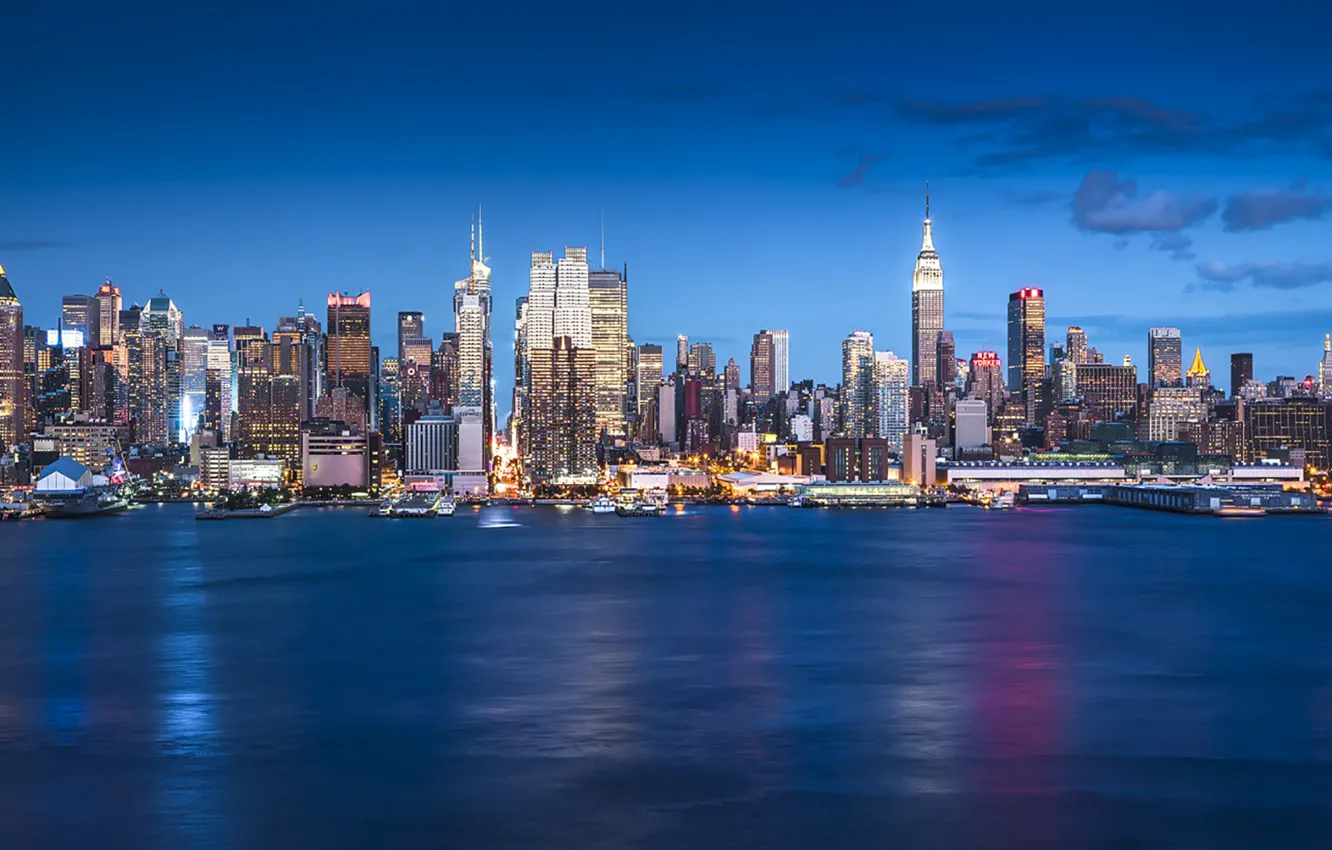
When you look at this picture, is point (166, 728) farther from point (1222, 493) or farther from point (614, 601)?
point (1222, 493)

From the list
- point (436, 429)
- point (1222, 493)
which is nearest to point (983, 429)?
point (436, 429)

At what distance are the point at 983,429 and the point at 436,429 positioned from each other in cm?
6138

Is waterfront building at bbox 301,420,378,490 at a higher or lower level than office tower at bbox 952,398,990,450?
lower

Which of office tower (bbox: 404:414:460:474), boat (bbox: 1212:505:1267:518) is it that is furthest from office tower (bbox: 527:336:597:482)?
boat (bbox: 1212:505:1267:518)

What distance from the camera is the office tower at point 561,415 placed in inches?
5413

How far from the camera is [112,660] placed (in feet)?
92.0

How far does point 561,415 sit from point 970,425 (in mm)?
51537

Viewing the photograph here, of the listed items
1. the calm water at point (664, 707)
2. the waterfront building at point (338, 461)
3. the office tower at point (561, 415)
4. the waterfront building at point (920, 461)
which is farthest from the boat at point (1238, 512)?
the waterfront building at point (338, 461)

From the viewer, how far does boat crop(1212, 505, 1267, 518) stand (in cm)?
8856

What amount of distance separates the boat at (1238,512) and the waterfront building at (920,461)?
3817 centimetres

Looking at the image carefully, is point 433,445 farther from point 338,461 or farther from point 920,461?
point 920,461

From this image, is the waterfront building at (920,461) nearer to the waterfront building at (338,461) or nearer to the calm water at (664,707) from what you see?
the waterfront building at (338,461)

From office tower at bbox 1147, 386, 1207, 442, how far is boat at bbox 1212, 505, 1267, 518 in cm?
8022

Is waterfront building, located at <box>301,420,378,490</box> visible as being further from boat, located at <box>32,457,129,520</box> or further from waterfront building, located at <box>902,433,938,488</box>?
waterfront building, located at <box>902,433,938,488</box>
